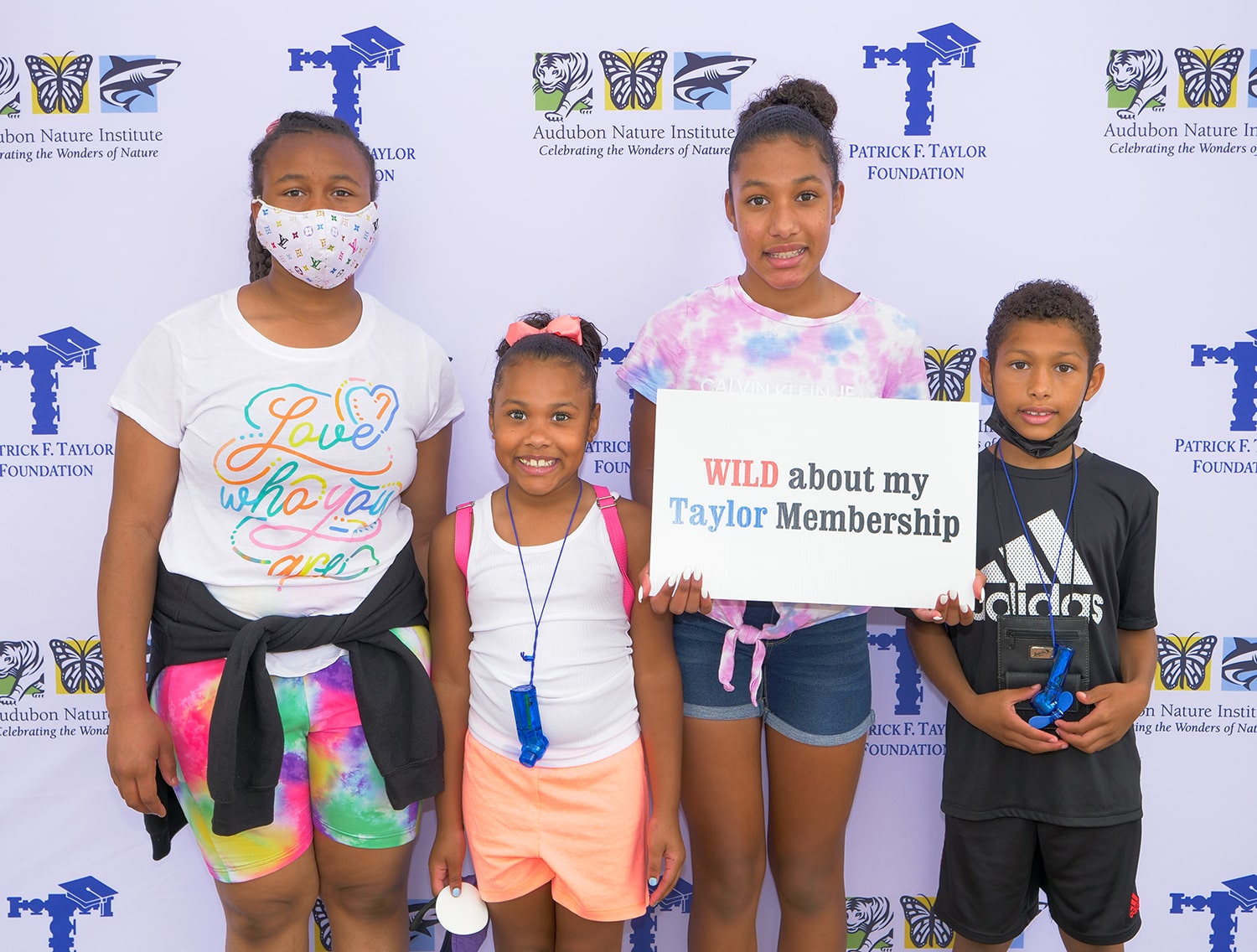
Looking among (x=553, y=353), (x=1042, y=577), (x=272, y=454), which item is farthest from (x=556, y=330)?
(x=1042, y=577)

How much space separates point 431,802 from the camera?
2.24m

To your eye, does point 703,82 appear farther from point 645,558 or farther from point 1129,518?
point 1129,518

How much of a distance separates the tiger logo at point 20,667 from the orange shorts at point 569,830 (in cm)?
146

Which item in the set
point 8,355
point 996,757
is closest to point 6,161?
point 8,355

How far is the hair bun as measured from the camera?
195 centimetres

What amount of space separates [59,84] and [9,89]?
0.42 feet

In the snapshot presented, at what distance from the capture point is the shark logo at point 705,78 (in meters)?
2.27

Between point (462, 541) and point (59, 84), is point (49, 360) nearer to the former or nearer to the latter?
point (59, 84)

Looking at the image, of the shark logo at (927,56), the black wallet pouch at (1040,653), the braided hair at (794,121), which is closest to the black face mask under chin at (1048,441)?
the black wallet pouch at (1040,653)

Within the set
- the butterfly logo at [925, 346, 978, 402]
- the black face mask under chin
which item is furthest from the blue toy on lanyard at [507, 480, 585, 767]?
the butterfly logo at [925, 346, 978, 402]

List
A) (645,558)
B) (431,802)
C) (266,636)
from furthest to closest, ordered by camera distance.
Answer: (431,802)
(645,558)
(266,636)

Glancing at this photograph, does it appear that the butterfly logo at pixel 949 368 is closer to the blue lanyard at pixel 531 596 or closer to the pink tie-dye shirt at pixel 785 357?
the pink tie-dye shirt at pixel 785 357

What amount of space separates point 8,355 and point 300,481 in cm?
122

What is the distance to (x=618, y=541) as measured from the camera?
1787 mm
